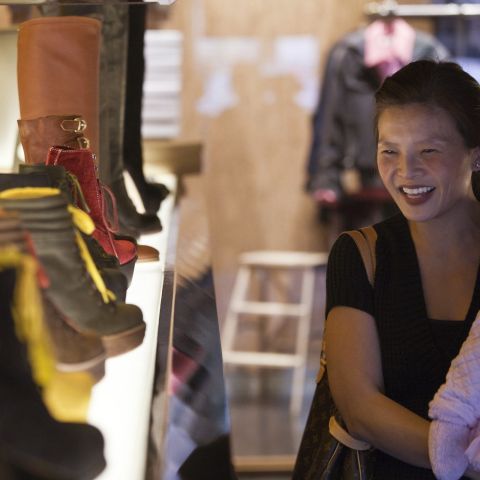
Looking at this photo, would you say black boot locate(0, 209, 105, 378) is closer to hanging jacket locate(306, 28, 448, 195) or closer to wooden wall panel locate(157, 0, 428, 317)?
hanging jacket locate(306, 28, 448, 195)

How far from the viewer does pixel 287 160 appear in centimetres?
574

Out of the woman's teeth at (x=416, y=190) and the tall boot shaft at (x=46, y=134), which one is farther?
the woman's teeth at (x=416, y=190)

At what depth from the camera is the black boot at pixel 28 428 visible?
91 centimetres

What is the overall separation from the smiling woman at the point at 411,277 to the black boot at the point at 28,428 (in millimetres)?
777

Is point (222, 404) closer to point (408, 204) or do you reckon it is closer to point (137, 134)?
point (408, 204)

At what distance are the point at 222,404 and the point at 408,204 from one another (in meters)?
0.67

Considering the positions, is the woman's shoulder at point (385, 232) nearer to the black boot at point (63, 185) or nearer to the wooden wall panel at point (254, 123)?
the black boot at point (63, 185)

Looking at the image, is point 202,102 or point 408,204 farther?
point 202,102

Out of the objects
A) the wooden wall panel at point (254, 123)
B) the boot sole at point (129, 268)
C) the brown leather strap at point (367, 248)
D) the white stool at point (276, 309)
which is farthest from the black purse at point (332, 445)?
the wooden wall panel at point (254, 123)

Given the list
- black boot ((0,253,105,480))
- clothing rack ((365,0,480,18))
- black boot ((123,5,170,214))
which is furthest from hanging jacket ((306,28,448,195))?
black boot ((0,253,105,480))

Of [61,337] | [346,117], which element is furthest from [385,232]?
[346,117]

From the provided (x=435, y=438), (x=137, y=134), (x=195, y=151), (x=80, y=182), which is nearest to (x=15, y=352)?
(x=80, y=182)

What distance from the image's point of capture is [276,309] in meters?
5.60

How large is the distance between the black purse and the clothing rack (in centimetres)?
379
